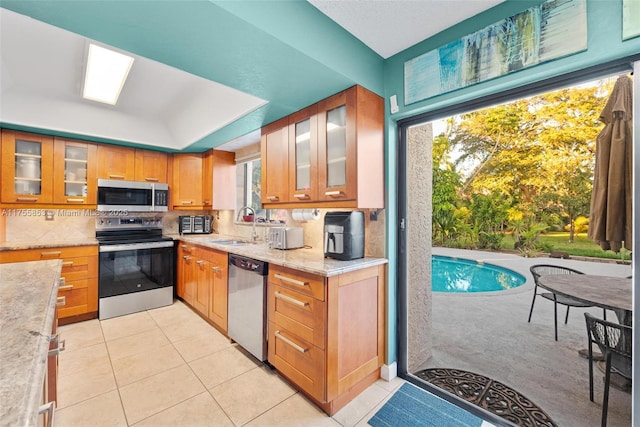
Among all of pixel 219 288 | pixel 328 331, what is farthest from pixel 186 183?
pixel 328 331

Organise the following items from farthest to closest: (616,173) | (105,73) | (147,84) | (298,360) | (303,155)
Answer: (147,84), (303,155), (105,73), (298,360), (616,173)

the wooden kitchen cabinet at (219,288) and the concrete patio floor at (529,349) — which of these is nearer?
the concrete patio floor at (529,349)

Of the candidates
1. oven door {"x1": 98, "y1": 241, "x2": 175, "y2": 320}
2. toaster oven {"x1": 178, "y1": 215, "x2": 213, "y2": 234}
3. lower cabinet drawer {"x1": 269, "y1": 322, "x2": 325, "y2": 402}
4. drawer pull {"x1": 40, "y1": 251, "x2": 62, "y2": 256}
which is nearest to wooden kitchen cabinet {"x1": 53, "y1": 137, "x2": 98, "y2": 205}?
drawer pull {"x1": 40, "y1": 251, "x2": 62, "y2": 256}

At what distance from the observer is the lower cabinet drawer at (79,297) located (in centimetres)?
296

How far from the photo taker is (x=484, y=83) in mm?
1612

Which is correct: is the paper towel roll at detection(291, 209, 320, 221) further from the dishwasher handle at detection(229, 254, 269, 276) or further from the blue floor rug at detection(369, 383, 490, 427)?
the blue floor rug at detection(369, 383, 490, 427)

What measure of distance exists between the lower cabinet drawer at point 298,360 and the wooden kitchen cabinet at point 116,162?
3091mm

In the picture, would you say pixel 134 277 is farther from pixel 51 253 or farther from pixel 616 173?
pixel 616 173

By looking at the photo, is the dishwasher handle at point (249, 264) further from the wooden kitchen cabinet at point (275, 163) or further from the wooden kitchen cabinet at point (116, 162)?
the wooden kitchen cabinet at point (116, 162)

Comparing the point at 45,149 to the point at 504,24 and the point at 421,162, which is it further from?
the point at 504,24

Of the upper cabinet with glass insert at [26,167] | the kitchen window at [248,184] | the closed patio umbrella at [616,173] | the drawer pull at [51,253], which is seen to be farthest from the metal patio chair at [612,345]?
the upper cabinet with glass insert at [26,167]

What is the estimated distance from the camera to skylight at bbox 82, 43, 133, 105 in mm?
1987

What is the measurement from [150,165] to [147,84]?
4.97 feet

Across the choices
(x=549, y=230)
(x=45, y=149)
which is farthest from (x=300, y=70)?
(x=45, y=149)
